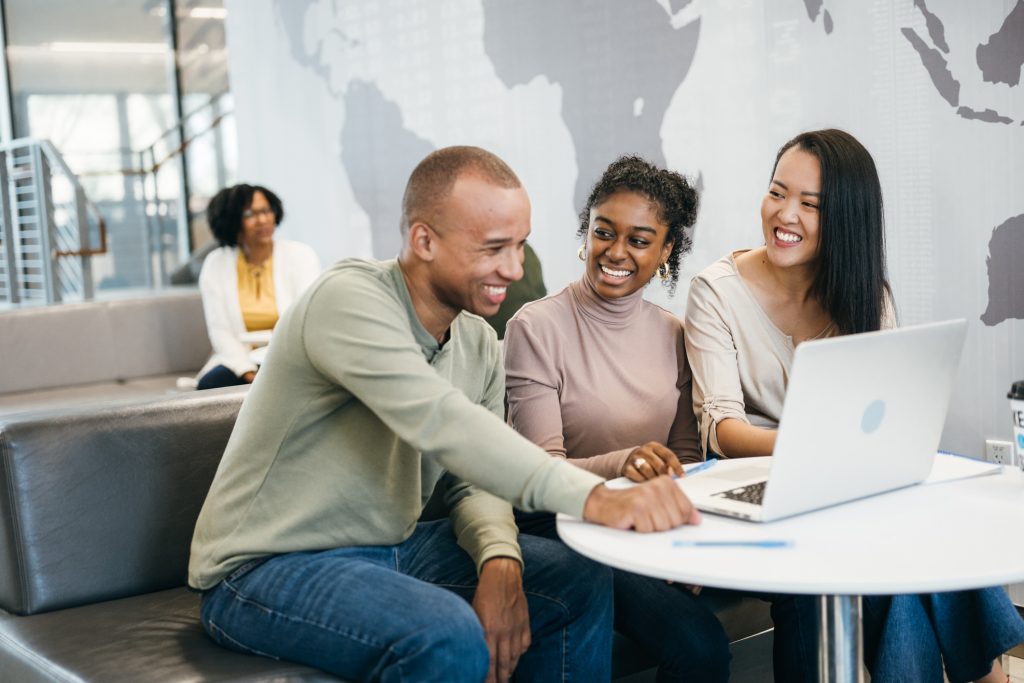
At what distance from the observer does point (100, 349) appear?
197 inches

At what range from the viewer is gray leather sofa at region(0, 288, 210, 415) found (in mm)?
4738

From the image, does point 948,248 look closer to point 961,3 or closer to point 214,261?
point 961,3

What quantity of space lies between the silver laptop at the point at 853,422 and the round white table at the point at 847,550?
0.13 feet

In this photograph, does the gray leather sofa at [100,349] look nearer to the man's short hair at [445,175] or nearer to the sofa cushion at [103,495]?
the sofa cushion at [103,495]

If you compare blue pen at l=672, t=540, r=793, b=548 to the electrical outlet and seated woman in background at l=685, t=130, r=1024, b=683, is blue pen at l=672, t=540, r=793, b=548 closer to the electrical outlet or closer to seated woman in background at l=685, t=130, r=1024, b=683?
seated woman in background at l=685, t=130, r=1024, b=683

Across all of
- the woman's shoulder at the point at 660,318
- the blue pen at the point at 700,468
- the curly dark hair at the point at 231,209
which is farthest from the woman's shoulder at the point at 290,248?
the blue pen at the point at 700,468

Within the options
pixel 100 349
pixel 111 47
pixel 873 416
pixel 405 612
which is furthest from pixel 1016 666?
pixel 111 47

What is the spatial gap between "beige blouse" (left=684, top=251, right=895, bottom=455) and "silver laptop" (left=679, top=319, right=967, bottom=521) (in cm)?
54

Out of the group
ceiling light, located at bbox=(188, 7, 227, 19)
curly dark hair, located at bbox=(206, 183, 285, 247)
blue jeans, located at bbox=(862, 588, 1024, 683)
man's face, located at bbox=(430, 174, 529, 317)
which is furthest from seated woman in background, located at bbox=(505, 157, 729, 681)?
ceiling light, located at bbox=(188, 7, 227, 19)

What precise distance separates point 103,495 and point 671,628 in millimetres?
1077

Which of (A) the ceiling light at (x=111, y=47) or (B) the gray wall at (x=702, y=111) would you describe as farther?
(A) the ceiling light at (x=111, y=47)

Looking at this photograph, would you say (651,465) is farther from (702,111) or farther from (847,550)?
(702,111)

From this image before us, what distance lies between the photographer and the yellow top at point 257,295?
4848 mm

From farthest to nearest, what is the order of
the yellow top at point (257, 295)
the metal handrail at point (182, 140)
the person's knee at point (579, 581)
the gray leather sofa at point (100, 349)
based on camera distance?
the metal handrail at point (182, 140) < the yellow top at point (257, 295) < the gray leather sofa at point (100, 349) < the person's knee at point (579, 581)
